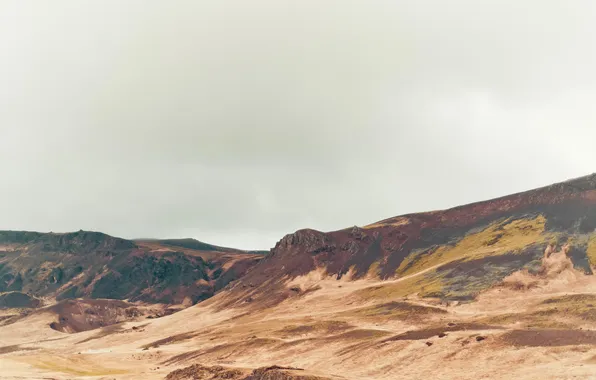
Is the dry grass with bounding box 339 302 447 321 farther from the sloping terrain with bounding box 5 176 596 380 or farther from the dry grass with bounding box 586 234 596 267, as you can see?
the dry grass with bounding box 586 234 596 267

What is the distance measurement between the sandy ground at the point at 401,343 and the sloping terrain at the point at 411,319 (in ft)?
→ 1.07

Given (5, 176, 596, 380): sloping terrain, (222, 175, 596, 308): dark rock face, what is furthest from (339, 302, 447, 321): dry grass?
(222, 175, 596, 308): dark rock face

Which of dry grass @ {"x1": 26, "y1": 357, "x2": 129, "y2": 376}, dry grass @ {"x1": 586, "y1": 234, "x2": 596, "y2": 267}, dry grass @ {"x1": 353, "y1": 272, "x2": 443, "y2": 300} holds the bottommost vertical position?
dry grass @ {"x1": 26, "y1": 357, "x2": 129, "y2": 376}

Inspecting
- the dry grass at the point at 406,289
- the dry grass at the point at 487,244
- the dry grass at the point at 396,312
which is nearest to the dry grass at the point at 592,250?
the dry grass at the point at 487,244

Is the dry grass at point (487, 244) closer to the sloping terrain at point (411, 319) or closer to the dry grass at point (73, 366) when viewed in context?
the sloping terrain at point (411, 319)

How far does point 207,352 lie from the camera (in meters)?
95.0

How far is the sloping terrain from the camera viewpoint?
57.8 metres

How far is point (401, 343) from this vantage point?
69.8 m

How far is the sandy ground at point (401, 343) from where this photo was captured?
2141 inches

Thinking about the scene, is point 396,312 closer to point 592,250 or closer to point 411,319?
point 411,319

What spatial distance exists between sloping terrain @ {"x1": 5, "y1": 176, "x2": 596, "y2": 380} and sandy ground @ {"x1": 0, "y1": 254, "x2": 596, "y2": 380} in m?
0.32

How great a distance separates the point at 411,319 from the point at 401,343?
996 inches

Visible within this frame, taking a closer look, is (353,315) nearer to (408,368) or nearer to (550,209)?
(408,368)

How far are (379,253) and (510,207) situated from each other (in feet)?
173
